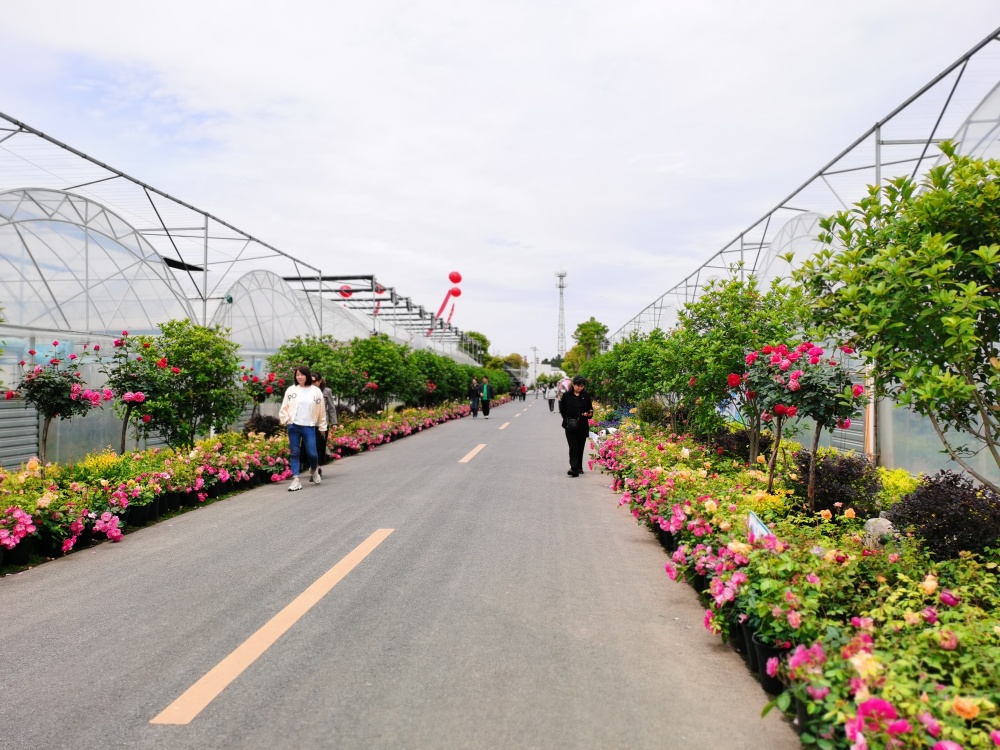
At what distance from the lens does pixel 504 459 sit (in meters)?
14.1

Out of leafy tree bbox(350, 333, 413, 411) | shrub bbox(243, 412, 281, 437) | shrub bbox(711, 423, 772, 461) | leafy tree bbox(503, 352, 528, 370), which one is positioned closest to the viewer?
shrub bbox(711, 423, 772, 461)

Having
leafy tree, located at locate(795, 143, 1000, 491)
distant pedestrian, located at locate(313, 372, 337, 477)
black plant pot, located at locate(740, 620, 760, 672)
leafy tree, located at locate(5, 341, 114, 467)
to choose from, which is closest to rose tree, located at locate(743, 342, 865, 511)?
leafy tree, located at locate(795, 143, 1000, 491)

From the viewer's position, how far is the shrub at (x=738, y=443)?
34.1ft

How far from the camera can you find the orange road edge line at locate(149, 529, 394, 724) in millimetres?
3160

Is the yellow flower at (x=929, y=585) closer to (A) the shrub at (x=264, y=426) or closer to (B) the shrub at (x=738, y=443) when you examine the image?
(B) the shrub at (x=738, y=443)

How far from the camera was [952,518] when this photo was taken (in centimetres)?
480

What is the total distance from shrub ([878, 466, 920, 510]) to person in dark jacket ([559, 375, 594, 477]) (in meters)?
4.95

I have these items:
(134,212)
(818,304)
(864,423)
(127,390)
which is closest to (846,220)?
(818,304)

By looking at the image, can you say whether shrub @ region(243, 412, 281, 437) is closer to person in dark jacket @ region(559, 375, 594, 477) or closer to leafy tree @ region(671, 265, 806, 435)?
person in dark jacket @ region(559, 375, 594, 477)

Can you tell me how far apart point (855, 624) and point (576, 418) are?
8658 mm

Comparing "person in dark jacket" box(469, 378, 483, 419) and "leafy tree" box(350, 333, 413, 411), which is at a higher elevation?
"leafy tree" box(350, 333, 413, 411)

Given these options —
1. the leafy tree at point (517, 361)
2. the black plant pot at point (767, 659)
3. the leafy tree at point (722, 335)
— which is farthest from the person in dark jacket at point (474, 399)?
the leafy tree at point (517, 361)

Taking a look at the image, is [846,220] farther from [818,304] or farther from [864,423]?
[864,423]

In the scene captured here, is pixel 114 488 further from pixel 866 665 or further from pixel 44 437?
pixel 866 665
